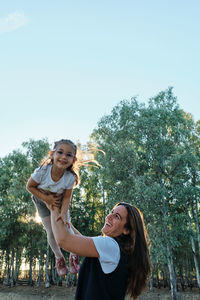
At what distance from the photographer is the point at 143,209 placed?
19594 millimetres

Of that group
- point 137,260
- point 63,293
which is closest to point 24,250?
point 63,293

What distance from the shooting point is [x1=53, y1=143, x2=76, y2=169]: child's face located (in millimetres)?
2754

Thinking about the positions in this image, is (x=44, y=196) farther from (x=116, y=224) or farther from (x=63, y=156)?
(x=116, y=224)

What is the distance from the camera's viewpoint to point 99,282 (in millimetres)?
1817

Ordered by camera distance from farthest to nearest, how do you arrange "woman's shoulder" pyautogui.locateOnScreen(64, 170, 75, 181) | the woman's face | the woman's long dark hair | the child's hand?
"woman's shoulder" pyautogui.locateOnScreen(64, 170, 75, 181) → the child's hand → the woman's face → the woman's long dark hair

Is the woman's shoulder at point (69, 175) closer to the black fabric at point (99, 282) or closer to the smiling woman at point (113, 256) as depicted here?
the smiling woman at point (113, 256)

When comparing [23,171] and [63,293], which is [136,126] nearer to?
[23,171]

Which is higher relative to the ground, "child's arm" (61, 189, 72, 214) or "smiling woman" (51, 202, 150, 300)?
"child's arm" (61, 189, 72, 214)

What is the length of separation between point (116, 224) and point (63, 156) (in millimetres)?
946

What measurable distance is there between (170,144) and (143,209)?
5.95 meters

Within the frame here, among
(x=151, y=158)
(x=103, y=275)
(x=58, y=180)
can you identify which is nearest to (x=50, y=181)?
(x=58, y=180)

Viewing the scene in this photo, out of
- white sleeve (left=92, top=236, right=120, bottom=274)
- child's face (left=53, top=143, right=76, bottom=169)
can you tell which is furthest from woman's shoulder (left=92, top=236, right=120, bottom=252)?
child's face (left=53, top=143, right=76, bottom=169)

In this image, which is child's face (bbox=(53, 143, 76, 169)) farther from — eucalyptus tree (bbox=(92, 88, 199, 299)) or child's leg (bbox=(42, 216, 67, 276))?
eucalyptus tree (bbox=(92, 88, 199, 299))

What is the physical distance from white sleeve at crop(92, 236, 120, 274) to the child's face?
1059 millimetres
